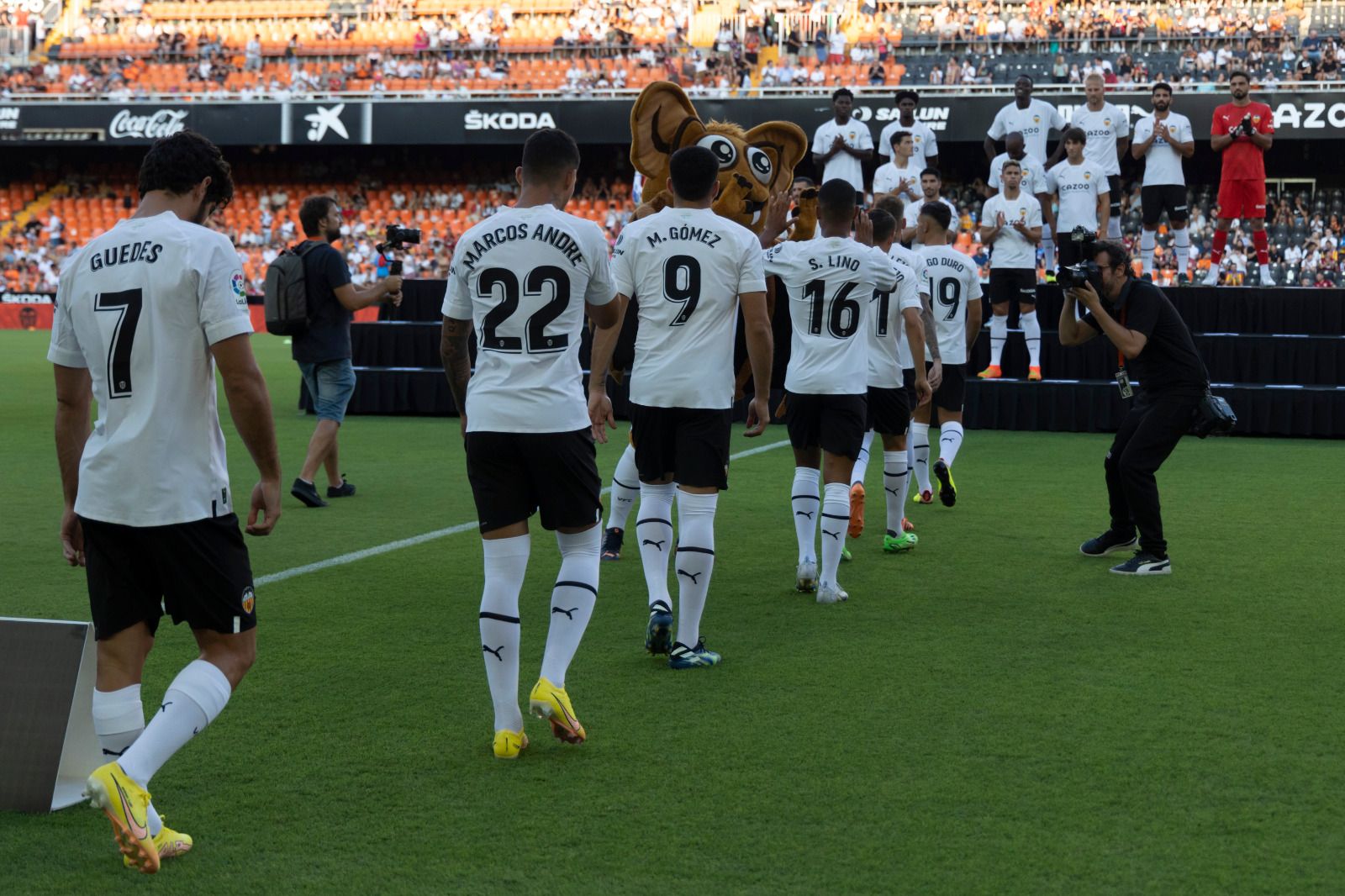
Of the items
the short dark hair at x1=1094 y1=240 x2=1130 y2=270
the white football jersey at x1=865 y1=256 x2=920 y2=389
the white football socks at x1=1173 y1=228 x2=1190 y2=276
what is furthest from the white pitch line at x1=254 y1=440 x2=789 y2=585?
the white football socks at x1=1173 y1=228 x2=1190 y2=276

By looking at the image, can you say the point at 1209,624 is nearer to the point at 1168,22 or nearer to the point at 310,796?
the point at 310,796

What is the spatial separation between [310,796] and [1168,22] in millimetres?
28240

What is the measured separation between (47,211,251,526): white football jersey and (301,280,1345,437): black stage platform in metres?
9.83

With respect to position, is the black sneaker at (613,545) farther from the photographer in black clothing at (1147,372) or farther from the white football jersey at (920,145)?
the white football jersey at (920,145)

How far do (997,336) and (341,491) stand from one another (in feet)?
24.0

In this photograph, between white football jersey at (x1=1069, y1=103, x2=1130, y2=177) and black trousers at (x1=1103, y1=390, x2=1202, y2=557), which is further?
white football jersey at (x1=1069, y1=103, x2=1130, y2=177)

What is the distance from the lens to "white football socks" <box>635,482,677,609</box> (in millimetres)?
5367

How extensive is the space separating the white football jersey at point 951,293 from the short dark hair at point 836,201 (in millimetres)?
3180

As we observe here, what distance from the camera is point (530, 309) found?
4.06m

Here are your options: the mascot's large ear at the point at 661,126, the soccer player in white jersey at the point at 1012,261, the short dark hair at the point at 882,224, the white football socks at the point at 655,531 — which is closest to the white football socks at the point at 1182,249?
the soccer player in white jersey at the point at 1012,261

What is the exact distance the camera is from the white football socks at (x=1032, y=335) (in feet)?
45.6

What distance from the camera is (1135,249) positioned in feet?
81.7

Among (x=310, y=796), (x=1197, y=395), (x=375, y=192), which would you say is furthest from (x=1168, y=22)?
(x=310, y=796)

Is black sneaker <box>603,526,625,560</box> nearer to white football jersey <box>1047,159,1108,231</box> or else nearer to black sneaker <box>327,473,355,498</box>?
black sneaker <box>327,473,355,498</box>
